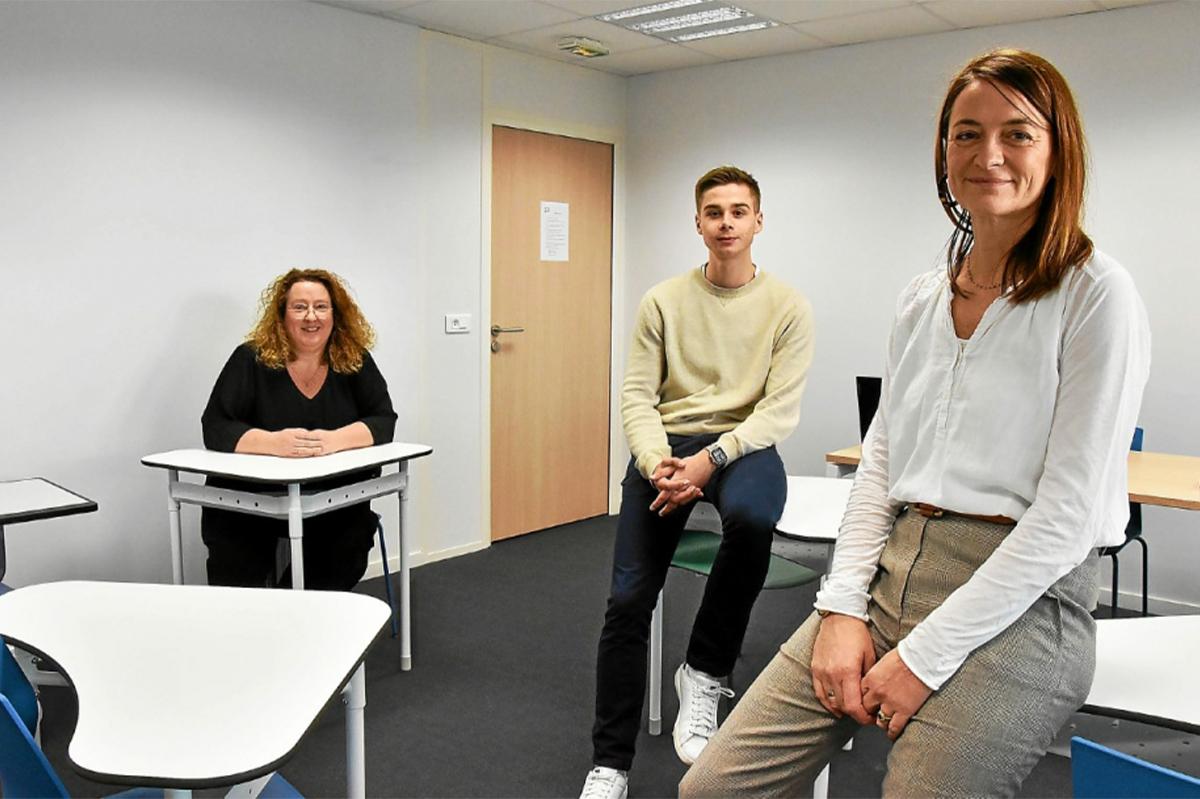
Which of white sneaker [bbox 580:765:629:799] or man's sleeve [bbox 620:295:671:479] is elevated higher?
man's sleeve [bbox 620:295:671:479]

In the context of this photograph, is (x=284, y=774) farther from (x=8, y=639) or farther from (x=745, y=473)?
(x=745, y=473)

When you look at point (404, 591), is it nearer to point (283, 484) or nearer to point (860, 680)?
point (283, 484)

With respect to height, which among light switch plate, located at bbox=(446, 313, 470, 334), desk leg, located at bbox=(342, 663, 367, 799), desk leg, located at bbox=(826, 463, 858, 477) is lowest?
desk leg, located at bbox=(342, 663, 367, 799)

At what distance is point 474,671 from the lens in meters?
3.41

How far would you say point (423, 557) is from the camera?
4781mm

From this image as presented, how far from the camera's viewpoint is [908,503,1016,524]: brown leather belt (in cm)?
134

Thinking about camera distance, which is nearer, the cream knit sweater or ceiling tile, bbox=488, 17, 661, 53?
the cream knit sweater

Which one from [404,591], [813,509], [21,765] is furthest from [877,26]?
[21,765]

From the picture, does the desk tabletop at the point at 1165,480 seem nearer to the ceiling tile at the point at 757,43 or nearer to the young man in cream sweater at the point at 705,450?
the young man in cream sweater at the point at 705,450

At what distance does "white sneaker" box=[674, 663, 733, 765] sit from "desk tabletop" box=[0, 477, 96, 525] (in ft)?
5.74

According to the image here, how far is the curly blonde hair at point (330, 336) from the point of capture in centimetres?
349

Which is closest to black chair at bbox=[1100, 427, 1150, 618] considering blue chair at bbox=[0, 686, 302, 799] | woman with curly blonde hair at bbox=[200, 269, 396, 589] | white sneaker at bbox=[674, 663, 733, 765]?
white sneaker at bbox=[674, 663, 733, 765]

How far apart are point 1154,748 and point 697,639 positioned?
1.14 meters

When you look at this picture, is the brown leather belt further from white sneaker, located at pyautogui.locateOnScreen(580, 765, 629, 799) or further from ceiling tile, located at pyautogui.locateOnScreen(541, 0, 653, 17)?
ceiling tile, located at pyautogui.locateOnScreen(541, 0, 653, 17)
